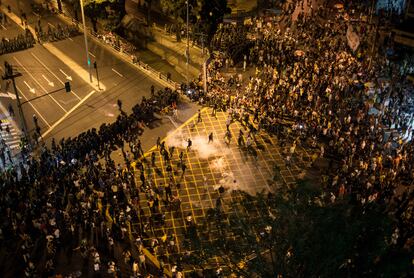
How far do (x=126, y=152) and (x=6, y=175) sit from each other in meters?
7.96

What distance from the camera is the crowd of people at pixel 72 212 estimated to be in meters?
24.0

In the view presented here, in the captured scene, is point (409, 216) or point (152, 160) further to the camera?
point (152, 160)

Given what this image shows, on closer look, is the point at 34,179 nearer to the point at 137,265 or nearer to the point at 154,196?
the point at 154,196

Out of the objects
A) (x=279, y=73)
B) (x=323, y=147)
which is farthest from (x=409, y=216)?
(x=279, y=73)

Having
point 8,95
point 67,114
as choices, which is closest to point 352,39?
point 67,114

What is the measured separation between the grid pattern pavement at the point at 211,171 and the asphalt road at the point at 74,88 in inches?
94.9

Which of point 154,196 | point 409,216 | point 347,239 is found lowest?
point 154,196

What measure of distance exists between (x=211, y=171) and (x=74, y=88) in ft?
57.2

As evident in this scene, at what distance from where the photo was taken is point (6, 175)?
2825 centimetres

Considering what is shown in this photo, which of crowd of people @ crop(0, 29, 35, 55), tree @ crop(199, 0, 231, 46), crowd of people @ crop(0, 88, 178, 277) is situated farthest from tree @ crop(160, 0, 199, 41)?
crowd of people @ crop(0, 88, 178, 277)

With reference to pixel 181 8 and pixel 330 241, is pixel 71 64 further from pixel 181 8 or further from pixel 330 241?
pixel 330 241

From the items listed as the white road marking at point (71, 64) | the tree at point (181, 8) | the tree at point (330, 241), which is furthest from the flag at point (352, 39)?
the tree at point (330, 241)

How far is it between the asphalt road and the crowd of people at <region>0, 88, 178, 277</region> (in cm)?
518

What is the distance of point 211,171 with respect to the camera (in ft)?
102
